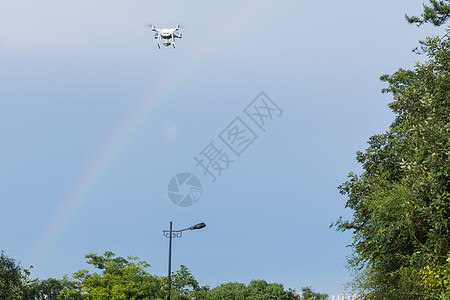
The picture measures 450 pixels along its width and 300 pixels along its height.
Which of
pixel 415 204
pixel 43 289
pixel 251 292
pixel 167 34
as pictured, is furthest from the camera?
pixel 251 292

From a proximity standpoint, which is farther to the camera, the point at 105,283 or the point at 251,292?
the point at 251,292

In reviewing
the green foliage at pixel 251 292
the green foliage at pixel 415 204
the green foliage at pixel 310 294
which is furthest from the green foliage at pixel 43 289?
the green foliage at pixel 310 294

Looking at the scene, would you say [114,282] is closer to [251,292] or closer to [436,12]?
[436,12]

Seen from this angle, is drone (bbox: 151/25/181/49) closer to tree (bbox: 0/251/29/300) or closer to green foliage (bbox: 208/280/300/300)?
tree (bbox: 0/251/29/300)

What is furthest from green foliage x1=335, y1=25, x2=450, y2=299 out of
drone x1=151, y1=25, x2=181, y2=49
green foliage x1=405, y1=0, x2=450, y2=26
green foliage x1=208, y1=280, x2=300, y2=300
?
green foliage x1=208, y1=280, x2=300, y2=300

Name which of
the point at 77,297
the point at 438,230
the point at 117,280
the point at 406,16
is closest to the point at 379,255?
the point at 438,230

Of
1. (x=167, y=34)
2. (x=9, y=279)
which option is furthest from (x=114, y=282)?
(x=167, y=34)
